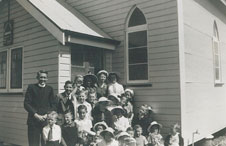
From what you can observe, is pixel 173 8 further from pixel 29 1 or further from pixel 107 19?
pixel 29 1

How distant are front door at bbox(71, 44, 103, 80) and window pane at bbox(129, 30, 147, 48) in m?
1.11

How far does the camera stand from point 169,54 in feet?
26.1

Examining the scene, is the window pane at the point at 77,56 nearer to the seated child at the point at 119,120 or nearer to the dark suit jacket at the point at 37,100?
the dark suit jacket at the point at 37,100

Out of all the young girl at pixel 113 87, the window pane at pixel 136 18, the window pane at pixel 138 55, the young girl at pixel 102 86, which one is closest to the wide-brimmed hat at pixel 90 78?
the young girl at pixel 102 86

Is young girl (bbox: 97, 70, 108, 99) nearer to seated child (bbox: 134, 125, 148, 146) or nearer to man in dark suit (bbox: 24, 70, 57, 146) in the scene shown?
seated child (bbox: 134, 125, 148, 146)

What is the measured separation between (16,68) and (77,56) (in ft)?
8.26

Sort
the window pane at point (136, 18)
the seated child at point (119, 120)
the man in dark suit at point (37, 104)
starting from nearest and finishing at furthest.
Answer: the man in dark suit at point (37, 104) < the seated child at point (119, 120) < the window pane at point (136, 18)

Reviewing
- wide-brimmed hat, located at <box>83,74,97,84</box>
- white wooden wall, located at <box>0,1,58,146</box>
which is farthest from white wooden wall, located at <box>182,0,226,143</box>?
white wooden wall, located at <box>0,1,58,146</box>

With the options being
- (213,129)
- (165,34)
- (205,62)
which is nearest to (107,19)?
(165,34)

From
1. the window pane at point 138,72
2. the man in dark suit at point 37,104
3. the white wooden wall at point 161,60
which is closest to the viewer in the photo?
the man in dark suit at point 37,104

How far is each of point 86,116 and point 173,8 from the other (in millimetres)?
4092

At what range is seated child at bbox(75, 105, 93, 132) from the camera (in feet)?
A: 20.5

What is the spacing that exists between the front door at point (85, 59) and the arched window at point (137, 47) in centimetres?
103

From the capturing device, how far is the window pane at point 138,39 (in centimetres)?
871
